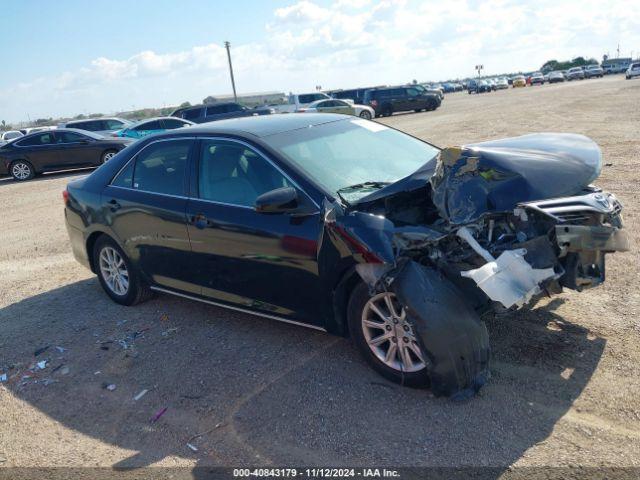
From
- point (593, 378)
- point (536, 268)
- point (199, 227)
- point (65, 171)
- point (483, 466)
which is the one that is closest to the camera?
point (483, 466)

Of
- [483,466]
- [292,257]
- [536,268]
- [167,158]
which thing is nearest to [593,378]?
[536,268]

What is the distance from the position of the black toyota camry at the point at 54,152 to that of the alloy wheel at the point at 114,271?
515 inches

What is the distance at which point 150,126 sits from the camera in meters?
20.6

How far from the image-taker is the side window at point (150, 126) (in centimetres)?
2030

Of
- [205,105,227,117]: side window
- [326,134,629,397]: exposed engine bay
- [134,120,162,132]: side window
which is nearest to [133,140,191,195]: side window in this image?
[326,134,629,397]: exposed engine bay

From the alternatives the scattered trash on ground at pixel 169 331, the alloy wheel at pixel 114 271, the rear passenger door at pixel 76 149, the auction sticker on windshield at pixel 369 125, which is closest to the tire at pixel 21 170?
the rear passenger door at pixel 76 149

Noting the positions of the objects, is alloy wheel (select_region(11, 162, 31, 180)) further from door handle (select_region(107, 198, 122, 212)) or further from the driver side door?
the driver side door

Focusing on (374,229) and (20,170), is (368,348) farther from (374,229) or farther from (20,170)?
(20,170)

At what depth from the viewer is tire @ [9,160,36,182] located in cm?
1817

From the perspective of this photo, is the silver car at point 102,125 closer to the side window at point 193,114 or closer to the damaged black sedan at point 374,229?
the side window at point 193,114

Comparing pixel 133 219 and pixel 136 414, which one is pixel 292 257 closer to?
pixel 136 414

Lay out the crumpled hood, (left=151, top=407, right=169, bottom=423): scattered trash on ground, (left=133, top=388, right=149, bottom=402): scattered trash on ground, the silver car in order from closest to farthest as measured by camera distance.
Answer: the crumpled hood < (left=151, top=407, right=169, bottom=423): scattered trash on ground < (left=133, top=388, right=149, bottom=402): scattered trash on ground < the silver car

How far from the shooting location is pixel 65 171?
20.3 metres

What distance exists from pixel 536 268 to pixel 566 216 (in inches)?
16.3
